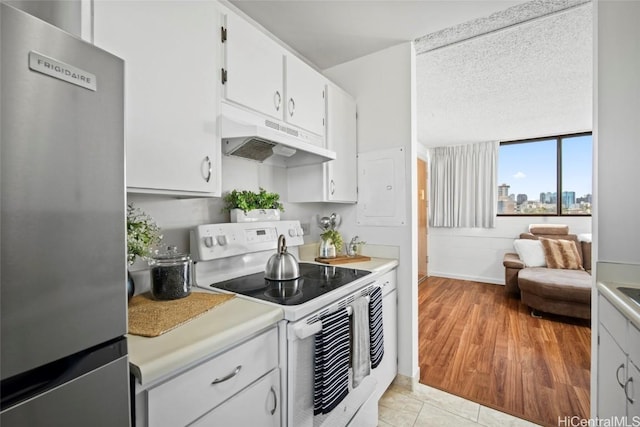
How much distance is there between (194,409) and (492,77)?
3.15 metres

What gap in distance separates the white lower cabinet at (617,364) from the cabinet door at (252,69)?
71.4 inches

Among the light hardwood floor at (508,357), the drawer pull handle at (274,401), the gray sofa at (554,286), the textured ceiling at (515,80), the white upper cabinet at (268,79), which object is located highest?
the textured ceiling at (515,80)

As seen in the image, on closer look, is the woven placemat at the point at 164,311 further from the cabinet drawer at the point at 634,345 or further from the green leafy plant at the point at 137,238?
the cabinet drawer at the point at 634,345

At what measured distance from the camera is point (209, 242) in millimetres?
1377

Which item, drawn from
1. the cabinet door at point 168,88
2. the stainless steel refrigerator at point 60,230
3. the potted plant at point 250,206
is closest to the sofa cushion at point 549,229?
the potted plant at point 250,206

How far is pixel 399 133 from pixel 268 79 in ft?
3.37

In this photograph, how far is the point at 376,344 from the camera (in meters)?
1.54

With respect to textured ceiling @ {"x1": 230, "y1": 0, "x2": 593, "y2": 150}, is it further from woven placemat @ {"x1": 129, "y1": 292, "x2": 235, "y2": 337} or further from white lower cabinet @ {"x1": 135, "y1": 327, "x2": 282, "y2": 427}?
white lower cabinet @ {"x1": 135, "y1": 327, "x2": 282, "y2": 427}

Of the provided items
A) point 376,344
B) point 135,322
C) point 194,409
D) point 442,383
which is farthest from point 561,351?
point 135,322

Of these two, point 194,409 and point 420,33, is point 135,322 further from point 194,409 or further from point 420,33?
point 420,33

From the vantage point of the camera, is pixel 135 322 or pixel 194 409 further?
pixel 135 322

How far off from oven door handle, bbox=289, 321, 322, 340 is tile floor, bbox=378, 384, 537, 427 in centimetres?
103

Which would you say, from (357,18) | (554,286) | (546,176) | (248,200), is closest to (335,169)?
(248,200)

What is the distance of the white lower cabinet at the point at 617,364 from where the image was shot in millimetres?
961
